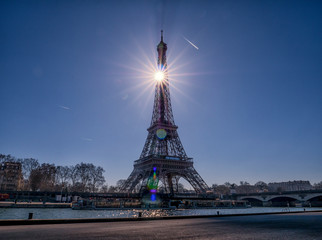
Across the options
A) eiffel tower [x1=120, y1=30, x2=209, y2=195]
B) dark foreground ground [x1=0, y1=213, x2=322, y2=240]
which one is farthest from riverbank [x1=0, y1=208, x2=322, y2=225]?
Answer: eiffel tower [x1=120, y1=30, x2=209, y2=195]

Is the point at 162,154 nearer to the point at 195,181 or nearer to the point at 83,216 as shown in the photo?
the point at 195,181

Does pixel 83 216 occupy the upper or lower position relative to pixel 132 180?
lower

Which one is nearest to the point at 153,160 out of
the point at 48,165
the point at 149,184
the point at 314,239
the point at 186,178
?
the point at 149,184

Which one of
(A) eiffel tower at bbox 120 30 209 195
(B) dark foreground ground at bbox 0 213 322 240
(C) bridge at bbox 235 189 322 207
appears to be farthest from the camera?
(C) bridge at bbox 235 189 322 207

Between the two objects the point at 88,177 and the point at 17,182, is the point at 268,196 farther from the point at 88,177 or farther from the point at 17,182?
the point at 17,182

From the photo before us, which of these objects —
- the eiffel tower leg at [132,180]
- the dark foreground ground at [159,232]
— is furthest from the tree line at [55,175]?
the dark foreground ground at [159,232]

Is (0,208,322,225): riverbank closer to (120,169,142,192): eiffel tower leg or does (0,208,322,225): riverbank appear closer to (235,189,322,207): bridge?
(120,169,142,192): eiffel tower leg

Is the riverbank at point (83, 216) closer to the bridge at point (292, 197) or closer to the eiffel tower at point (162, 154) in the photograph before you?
the eiffel tower at point (162, 154)

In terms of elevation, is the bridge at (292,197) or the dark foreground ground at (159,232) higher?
the dark foreground ground at (159,232)

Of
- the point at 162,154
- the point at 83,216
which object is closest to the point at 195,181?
the point at 162,154
